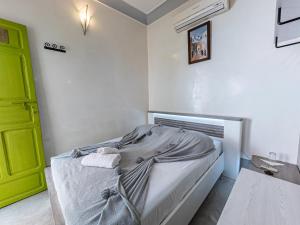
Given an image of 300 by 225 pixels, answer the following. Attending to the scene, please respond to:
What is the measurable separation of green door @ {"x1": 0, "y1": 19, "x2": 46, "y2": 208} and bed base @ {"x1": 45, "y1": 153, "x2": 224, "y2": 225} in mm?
342

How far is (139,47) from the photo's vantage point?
2.92 m

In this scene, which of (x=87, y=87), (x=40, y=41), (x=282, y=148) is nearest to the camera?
(x=282, y=148)

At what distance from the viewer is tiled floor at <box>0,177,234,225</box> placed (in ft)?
4.50

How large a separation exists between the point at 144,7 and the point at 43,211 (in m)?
3.34

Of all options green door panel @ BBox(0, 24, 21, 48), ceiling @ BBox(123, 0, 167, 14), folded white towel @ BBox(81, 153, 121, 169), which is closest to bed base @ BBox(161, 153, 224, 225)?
folded white towel @ BBox(81, 153, 121, 169)

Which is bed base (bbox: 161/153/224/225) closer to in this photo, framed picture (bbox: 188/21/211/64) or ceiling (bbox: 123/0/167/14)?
framed picture (bbox: 188/21/211/64)

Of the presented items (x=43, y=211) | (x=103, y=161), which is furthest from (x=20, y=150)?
(x=103, y=161)

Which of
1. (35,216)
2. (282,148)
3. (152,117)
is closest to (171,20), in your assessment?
(152,117)

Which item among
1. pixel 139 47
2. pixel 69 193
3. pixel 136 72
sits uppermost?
pixel 139 47

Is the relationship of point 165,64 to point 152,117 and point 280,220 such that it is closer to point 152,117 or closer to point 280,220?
point 152,117

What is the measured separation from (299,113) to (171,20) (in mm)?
2281

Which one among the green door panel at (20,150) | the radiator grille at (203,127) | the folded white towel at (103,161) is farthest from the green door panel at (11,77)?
the radiator grille at (203,127)

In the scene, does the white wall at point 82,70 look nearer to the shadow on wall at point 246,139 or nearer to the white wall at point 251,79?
the white wall at point 251,79

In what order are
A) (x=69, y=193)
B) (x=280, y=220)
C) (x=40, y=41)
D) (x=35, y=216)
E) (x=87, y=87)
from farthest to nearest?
(x=87, y=87), (x=40, y=41), (x=35, y=216), (x=69, y=193), (x=280, y=220)
